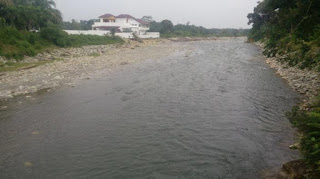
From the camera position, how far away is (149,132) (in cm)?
943

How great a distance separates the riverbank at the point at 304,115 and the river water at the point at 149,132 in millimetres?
401

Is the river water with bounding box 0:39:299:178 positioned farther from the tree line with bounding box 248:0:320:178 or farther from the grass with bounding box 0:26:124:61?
the grass with bounding box 0:26:124:61

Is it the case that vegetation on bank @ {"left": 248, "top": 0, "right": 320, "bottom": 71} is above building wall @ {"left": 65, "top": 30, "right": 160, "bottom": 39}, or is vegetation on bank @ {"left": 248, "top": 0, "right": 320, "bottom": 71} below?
above

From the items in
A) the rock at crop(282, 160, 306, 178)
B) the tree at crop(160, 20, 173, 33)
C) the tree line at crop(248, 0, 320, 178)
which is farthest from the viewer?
the tree at crop(160, 20, 173, 33)

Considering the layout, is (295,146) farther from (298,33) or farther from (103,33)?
(103,33)

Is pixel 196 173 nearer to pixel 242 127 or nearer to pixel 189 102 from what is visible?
pixel 242 127

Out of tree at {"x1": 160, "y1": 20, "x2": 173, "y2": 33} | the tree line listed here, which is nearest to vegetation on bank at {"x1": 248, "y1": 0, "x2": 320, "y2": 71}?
the tree line

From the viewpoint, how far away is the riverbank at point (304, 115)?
5.98m

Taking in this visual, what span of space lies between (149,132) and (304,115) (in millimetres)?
5159

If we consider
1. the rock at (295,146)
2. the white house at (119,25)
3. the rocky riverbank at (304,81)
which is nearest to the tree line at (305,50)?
the rock at (295,146)

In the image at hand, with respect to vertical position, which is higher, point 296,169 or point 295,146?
point 296,169

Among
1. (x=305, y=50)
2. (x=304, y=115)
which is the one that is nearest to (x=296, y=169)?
(x=304, y=115)

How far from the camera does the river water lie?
7.11 metres

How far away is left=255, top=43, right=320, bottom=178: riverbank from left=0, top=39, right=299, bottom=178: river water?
0.40m
